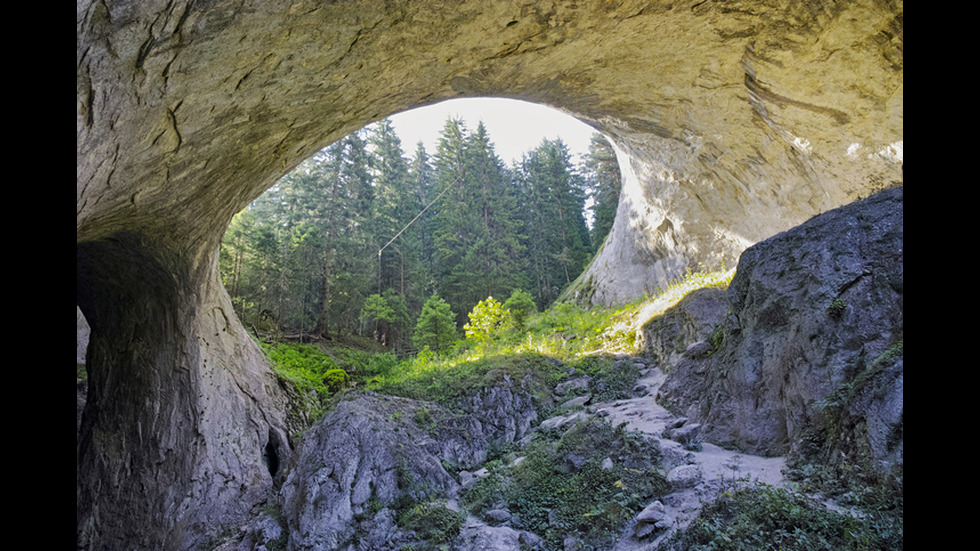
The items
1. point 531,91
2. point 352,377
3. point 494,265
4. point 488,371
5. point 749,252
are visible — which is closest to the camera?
point 749,252

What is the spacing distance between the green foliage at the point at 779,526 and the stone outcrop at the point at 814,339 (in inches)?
26.0

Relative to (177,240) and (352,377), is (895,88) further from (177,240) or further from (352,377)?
(352,377)

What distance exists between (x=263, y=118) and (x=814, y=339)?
280 inches

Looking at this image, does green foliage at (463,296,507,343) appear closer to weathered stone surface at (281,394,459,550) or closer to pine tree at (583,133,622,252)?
weathered stone surface at (281,394,459,550)

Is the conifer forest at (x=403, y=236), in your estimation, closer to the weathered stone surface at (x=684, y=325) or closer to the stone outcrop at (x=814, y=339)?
the weathered stone surface at (x=684, y=325)

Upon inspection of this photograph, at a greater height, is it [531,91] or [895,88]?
[531,91]

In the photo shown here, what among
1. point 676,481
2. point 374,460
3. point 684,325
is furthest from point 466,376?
point 676,481

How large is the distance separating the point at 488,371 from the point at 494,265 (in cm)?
1855

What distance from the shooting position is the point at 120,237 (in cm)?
611

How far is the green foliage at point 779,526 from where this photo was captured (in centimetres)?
350

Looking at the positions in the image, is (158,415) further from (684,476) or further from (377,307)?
(377,307)

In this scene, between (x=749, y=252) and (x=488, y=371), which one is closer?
(x=749, y=252)

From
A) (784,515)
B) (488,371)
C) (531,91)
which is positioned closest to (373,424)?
(488,371)
